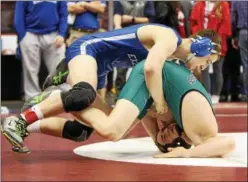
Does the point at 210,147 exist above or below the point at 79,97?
below

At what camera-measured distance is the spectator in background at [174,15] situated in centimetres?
848

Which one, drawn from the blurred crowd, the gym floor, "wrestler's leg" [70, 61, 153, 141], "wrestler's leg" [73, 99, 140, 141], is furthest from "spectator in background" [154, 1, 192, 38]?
"wrestler's leg" [73, 99, 140, 141]

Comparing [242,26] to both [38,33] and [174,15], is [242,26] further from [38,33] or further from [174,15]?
[38,33]

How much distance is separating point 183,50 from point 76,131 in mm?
798

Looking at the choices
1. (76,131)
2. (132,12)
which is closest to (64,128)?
(76,131)

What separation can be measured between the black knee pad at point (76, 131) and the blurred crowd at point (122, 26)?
154cm

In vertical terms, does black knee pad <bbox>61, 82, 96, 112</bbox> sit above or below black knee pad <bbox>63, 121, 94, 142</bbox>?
above

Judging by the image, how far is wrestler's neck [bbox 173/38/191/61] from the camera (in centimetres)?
448

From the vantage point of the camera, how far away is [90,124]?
4348 millimetres

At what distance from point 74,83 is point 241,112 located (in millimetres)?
4246

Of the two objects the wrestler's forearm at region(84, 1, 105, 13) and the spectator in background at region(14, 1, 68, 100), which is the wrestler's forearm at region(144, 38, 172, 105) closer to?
the spectator in background at region(14, 1, 68, 100)

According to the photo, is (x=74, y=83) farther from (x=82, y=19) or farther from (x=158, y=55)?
(x=82, y=19)

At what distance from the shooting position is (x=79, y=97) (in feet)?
13.4

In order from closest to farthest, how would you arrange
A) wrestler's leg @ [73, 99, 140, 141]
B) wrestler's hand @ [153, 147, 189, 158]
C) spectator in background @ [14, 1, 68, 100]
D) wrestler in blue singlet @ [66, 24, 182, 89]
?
1. wrestler's leg @ [73, 99, 140, 141]
2. wrestler in blue singlet @ [66, 24, 182, 89]
3. wrestler's hand @ [153, 147, 189, 158]
4. spectator in background @ [14, 1, 68, 100]
